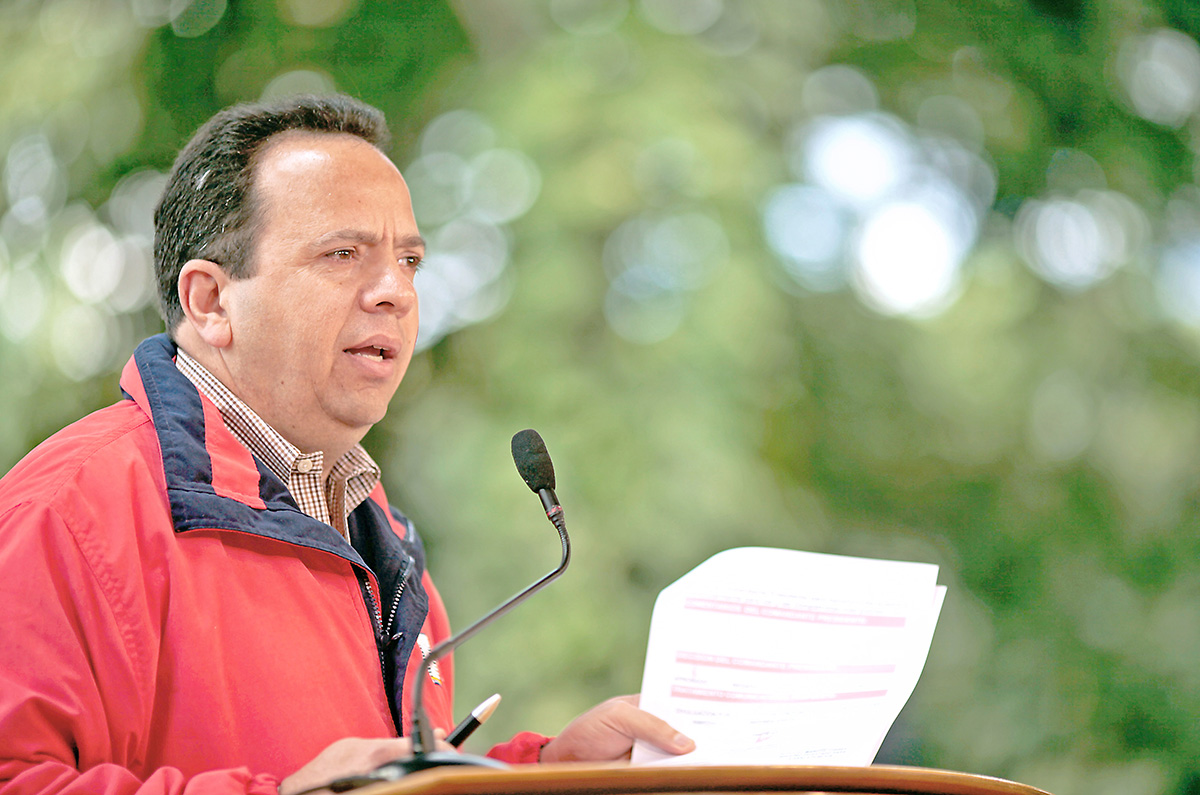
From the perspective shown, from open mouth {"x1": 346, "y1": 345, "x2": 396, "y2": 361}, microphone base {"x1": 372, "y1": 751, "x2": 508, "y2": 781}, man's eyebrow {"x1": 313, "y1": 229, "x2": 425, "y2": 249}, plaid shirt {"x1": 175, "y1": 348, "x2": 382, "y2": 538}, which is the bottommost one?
microphone base {"x1": 372, "y1": 751, "x2": 508, "y2": 781}

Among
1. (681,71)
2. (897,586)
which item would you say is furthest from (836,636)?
(681,71)

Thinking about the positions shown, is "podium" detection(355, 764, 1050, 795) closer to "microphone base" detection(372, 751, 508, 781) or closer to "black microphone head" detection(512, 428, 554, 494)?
"microphone base" detection(372, 751, 508, 781)

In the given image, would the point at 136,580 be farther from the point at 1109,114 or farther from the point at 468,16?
the point at 1109,114

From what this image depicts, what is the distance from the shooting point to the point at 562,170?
10.5 ft

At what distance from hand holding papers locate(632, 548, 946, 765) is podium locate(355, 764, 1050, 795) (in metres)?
0.15

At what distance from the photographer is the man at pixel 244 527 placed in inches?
41.2

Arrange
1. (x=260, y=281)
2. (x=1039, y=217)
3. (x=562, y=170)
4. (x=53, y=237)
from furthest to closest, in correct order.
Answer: (x=1039, y=217)
(x=562, y=170)
(x=53, y=237)
(x=260, y=281)

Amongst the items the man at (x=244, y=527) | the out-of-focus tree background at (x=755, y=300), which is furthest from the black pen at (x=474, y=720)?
the out-of-focus tree background at (x=755, y=300)

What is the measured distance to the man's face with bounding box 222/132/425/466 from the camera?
1450 millimetres

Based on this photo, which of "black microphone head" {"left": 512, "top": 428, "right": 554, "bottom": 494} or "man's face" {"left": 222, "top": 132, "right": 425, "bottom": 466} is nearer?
"black microphone head" {"left": 512, "top": 428, "right": 554, "bottom": 494}

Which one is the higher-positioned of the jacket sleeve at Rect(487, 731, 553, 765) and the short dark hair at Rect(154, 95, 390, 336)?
the short dark hair at Rect(154, 95, 390, 336)

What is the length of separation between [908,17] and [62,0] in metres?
2.74

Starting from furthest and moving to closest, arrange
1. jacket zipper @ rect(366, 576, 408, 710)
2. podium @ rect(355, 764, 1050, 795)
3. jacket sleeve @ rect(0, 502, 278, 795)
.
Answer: jacket zipper @ rect(366, 576, 408, 710), jacket sleeve @ rect(0, 502, 278, 795), podium @ rect(355, 764, 1050, 795)

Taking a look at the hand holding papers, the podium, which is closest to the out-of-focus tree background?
the hand holding papers
